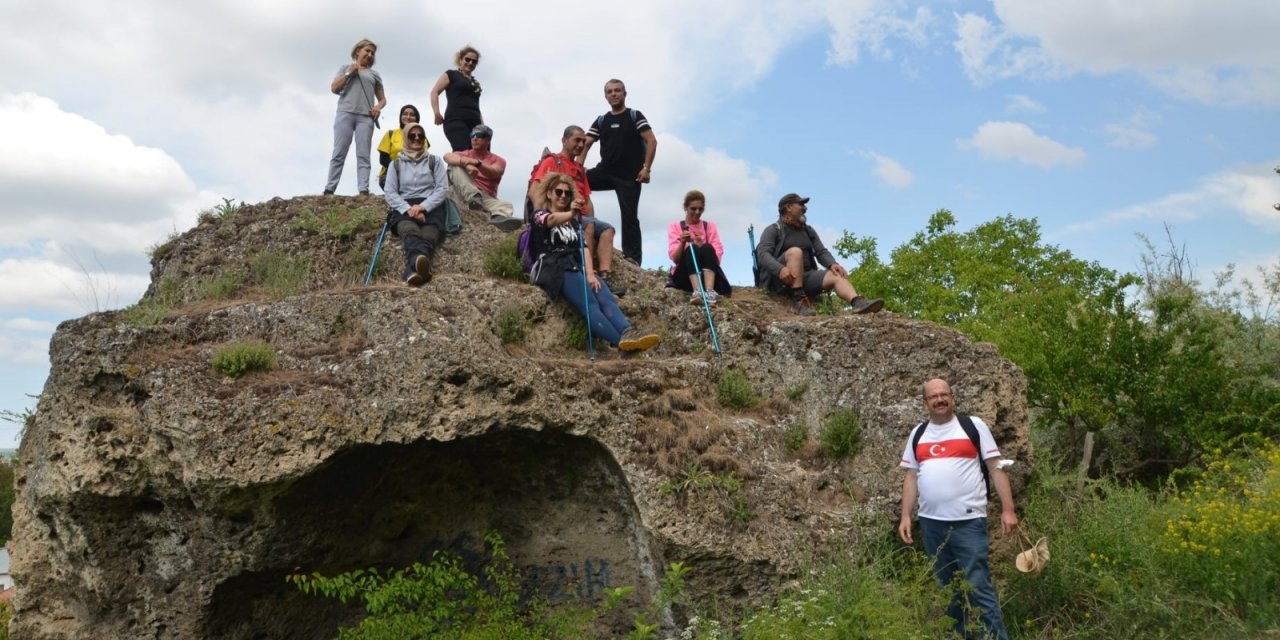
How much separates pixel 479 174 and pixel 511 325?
390 centimetres

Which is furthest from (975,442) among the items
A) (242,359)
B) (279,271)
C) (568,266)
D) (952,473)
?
(279,271)

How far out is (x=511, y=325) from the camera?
9.44 meters

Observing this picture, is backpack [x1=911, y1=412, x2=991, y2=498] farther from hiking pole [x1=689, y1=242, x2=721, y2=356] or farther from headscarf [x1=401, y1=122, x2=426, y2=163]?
headscarf [x1=401, y1=122, x2=426, y2=163]

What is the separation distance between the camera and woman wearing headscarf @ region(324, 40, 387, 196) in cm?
1245

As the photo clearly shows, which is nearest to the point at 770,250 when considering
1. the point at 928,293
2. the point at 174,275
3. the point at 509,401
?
the point at 509,401

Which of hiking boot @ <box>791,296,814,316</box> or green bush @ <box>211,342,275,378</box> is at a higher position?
hiking boot @ <box>791,296,814,316</box>

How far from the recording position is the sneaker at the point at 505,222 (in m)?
12.2

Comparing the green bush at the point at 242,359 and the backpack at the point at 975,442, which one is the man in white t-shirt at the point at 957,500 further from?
the green bush at the point at 242,359

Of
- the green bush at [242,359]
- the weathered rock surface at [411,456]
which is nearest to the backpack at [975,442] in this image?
the weathered rock surface at [411,456]

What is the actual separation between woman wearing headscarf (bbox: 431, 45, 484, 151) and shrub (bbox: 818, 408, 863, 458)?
661 cm

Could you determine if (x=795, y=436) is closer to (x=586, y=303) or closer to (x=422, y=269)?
(x=586, y=303)

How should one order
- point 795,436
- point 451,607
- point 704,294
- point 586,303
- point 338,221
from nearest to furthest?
point 451,607
point 795,436
point 586,303
point 704,294
point 338,221

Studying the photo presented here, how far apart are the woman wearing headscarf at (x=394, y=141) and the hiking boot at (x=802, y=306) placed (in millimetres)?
5161

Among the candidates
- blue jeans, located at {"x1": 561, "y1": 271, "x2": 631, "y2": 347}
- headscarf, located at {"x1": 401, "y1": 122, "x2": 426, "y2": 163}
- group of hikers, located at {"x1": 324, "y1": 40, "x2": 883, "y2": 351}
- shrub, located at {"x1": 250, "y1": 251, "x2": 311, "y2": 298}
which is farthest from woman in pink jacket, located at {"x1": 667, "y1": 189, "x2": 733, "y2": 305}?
shrub, located at {"x1": 250, "y1": 251, "x2": 311, "y2": 298}
